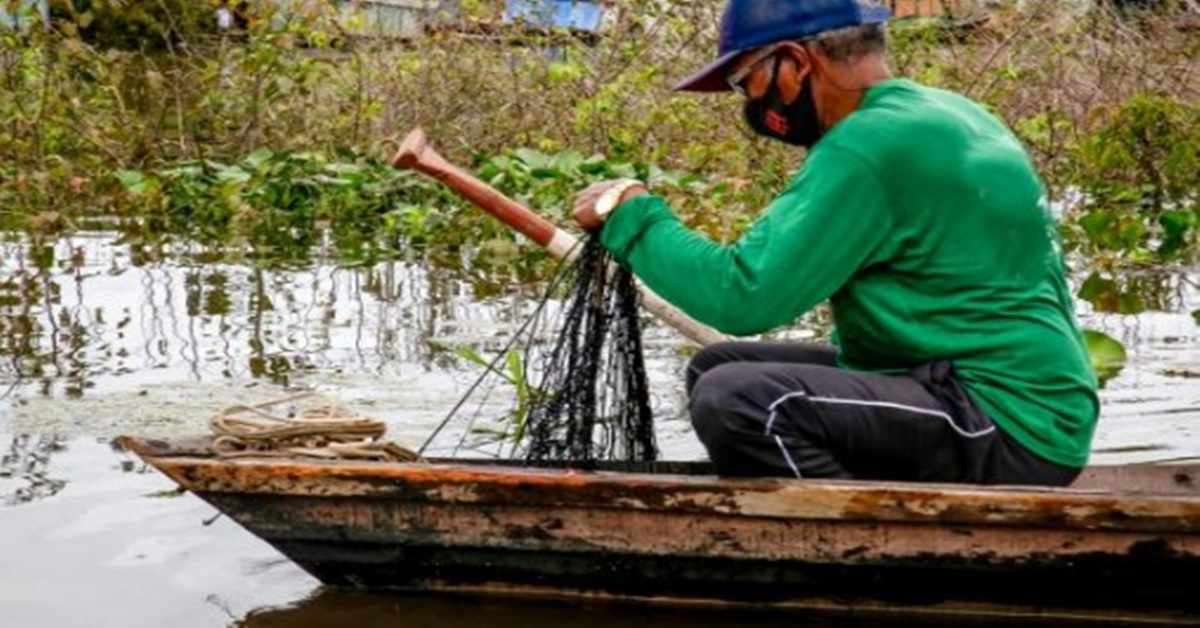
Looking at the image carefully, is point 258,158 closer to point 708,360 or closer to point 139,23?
point 708,360

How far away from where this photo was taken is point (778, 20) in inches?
191

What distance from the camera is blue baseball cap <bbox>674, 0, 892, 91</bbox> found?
190 inches

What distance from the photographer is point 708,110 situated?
44.2ft

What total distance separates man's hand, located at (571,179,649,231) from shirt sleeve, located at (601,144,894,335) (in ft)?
0.73

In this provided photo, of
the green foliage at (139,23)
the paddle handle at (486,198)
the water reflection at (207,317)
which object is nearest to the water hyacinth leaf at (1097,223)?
the water reflection at (207,317)

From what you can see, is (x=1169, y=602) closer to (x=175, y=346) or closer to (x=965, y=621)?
(x=965, y=621)

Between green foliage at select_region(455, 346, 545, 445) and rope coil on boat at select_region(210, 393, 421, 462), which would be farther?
green foliage at select_region(455, 346, 545, 445)

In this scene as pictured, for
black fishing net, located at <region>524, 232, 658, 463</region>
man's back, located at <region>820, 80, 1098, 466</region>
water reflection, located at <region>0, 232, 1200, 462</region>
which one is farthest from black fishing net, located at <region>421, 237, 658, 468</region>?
water reflection, located at <region>0, 232, 1200, 462</region>

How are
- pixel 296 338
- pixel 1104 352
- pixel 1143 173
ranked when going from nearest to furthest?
pixel 1104 352 → pixel 296 338 → pixel 1143 173

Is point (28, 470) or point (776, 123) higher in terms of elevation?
point (776, 123)

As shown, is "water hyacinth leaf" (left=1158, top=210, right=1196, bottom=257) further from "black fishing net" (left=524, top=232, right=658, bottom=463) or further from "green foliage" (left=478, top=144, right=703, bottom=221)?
"black fishing net" (left=524, top=232, right=658, bottom=463)

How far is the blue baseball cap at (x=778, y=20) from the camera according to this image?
15.8 feet

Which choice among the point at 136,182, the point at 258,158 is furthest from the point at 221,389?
the point at 136,182

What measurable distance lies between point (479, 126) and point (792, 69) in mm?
8928
